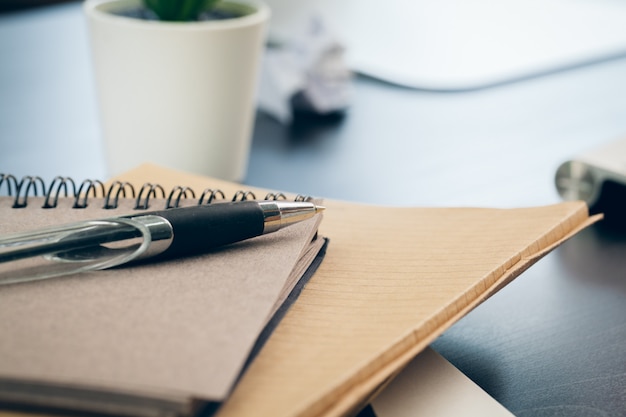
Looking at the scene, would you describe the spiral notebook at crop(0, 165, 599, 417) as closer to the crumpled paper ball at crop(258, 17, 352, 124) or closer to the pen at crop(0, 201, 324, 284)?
the pen at crop(0, 201, 324, 284)

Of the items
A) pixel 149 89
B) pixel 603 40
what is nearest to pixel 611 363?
pixel 149 89

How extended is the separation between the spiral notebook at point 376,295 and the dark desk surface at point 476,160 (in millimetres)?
60

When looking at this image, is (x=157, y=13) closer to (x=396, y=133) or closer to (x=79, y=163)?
(x=79, y=163)

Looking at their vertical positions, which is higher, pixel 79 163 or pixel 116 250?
pixel 116 250

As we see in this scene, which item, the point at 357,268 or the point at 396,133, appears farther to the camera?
the point at 396,133

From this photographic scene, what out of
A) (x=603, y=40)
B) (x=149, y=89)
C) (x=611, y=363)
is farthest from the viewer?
(x=603, y=40)

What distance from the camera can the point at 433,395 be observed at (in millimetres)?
329

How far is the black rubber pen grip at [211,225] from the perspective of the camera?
0.33 metres

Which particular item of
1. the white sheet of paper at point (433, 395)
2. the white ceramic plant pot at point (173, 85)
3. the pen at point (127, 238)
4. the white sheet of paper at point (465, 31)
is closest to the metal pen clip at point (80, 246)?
the pen at point (127, 238)

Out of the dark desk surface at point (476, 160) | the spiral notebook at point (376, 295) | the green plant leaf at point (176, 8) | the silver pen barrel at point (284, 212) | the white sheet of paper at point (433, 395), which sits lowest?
the dark desk surface at point (476, 160)

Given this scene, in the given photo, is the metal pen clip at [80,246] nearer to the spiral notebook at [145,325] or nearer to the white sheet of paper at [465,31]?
the spiral notebook at [145,325]

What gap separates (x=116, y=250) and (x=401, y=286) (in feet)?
0.44

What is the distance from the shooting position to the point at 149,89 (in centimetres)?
58

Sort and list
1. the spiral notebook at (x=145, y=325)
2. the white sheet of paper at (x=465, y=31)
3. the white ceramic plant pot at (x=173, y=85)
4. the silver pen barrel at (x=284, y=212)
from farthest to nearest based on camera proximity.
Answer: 1. the white sheet of paper at (x=465, y=31)
2. the white ceramic plant pot at (x=173, y=85)
3. the silver pen barrel at (x=284, y=212)
4. the spiral notebook at (x=145, y=325)
